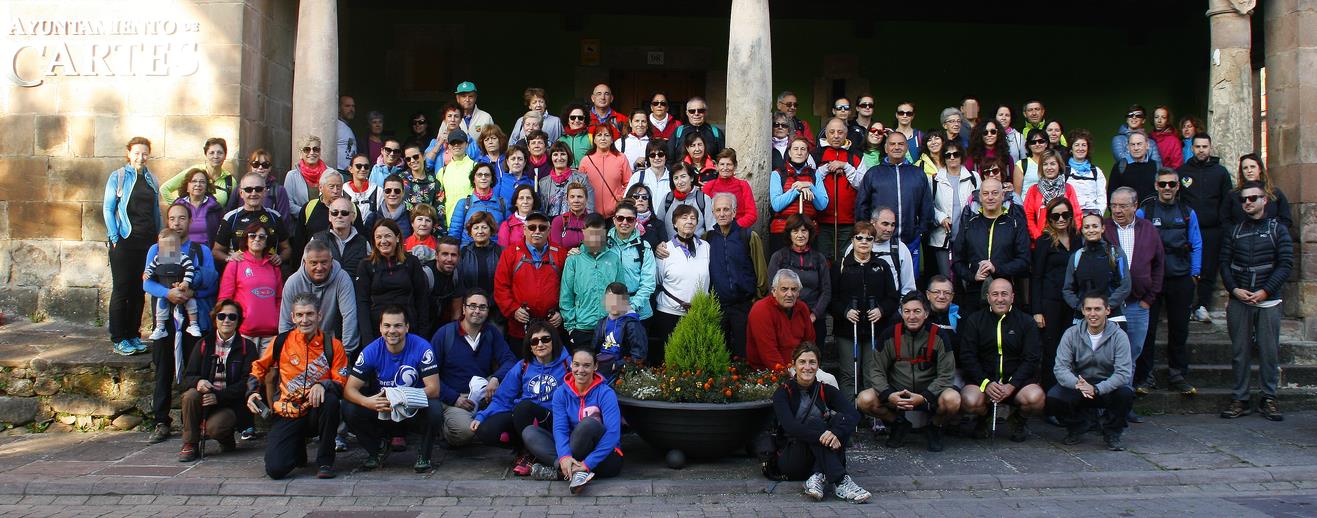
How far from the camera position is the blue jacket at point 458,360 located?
6988 millimetres

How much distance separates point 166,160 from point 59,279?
4.70 feet

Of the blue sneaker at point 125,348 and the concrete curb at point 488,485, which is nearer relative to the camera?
the concrete curb at point 488,485

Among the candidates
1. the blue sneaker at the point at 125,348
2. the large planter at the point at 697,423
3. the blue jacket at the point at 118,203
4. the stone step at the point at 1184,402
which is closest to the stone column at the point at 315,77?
the blue jacket at the point at 118,203

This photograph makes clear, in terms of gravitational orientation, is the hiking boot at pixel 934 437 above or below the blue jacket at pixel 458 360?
below

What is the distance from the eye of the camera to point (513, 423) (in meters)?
6.65

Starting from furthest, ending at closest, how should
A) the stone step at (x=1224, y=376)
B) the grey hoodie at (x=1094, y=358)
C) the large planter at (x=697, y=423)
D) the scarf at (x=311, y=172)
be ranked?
the scarf at (x=311, y=172)
the stone step at (x=1224, y=376)
the grey hoodie at (x=1094, y=358)
the large planter at (x=697, y=423)

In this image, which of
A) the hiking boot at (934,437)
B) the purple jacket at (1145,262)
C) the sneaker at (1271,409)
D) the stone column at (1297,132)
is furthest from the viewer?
the stone column at (1297,132)

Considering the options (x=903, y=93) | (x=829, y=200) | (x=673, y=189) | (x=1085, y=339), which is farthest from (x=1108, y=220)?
(x=903, y=93)

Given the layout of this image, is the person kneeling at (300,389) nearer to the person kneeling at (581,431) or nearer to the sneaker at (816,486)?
the person kneeling at (581,431)

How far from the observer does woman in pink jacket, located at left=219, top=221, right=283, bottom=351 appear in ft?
23.4

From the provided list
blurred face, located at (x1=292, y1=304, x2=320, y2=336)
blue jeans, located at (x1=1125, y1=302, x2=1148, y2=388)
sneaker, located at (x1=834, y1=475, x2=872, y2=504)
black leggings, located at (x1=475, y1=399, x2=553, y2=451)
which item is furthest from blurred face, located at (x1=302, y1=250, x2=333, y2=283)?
blue jeans, located at (x1=1125, y1=302, x2=1148, y2=388)

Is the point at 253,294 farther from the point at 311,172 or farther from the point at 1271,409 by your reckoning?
the point at 1271,409

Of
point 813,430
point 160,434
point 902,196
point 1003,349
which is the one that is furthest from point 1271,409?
point 160,434

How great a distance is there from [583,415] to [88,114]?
591 centimetres
